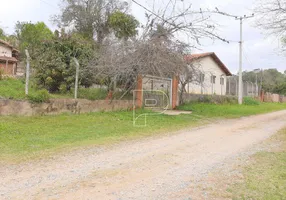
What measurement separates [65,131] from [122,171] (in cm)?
445

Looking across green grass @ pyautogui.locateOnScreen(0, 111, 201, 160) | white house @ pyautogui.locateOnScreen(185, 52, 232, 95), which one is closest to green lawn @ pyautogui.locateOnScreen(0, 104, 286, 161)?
green grass @ pyautogui.locateOnScreen(0, 111, 201, 160)

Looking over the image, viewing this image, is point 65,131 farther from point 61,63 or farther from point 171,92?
point 171,92

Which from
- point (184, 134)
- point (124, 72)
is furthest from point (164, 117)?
point (184, 134)

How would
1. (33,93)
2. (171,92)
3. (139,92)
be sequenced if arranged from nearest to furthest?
(33,93), (139,92), (171,92)

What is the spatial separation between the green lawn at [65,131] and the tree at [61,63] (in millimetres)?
2201

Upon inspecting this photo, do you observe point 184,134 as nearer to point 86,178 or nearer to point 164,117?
point 164,117

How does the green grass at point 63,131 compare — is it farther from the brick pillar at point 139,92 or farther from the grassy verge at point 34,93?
the brick pillar at point 139,92

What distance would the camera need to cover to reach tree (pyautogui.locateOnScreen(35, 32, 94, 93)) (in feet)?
43.2

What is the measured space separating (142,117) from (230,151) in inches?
265

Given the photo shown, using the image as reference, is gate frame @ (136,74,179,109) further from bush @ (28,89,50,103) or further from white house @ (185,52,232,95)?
white house @ (185,52,232,95)

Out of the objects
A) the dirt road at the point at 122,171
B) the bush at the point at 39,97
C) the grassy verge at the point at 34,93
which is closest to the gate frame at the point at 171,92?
the grassy verge at the point at 34,93

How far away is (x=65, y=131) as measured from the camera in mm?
9016

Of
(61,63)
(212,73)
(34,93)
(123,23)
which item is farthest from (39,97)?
(212,73)

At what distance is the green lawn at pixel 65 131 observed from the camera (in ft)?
22.4
